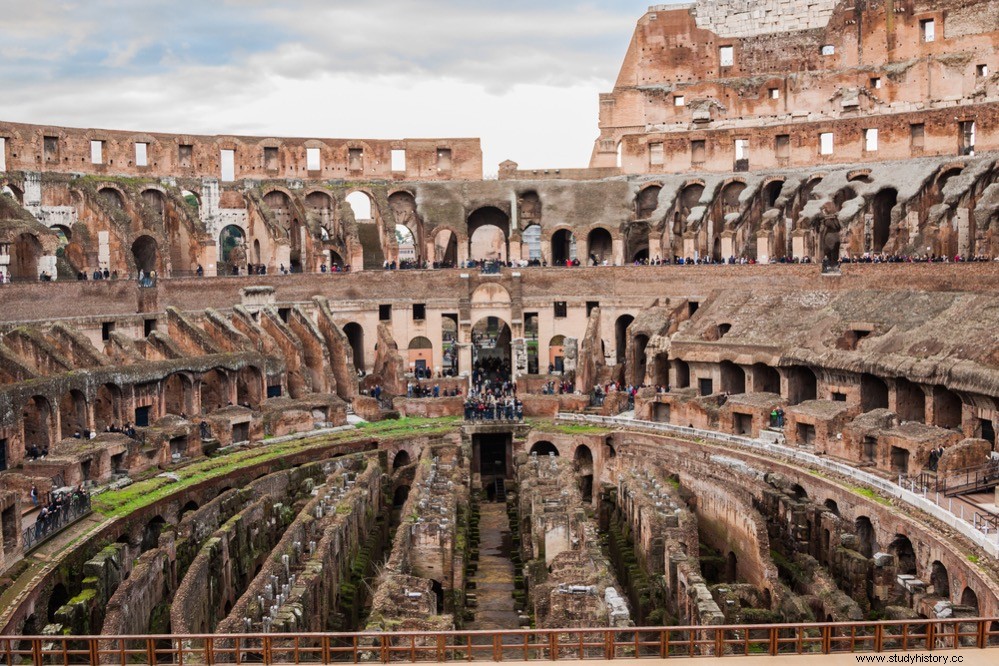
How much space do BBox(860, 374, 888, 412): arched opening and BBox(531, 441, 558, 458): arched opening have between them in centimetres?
1111

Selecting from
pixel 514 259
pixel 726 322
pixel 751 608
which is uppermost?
pixel 514 259

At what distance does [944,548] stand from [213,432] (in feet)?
77.8

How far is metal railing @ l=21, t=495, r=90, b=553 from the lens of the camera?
2544 cm

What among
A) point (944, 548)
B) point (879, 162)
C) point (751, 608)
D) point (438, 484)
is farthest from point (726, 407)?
point (879, 162)

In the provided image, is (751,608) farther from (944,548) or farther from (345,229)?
(345,229)

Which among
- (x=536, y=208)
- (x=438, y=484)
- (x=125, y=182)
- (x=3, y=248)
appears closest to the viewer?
(x=438, y=484)

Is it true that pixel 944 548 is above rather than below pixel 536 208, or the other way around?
below

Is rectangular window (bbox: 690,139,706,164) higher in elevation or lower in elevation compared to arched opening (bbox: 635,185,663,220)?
higher

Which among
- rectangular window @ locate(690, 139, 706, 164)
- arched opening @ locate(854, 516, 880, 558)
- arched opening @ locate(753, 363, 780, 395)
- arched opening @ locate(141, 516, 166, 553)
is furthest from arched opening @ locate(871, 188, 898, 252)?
arched opening @ locate(141, 516, 166, 553)

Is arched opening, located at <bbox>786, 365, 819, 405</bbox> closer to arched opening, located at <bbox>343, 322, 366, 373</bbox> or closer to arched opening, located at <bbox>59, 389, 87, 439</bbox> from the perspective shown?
arched opening, located at <bbox>343, 322, 366, 373</bbox>

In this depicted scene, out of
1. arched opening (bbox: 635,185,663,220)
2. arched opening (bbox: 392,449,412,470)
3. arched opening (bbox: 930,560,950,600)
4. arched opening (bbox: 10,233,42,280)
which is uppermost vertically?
arched opening (bbox: 635,185,663,220)

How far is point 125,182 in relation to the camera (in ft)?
165

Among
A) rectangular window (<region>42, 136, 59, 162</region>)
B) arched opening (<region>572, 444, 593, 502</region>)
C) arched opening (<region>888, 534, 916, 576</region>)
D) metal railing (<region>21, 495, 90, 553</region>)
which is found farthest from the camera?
rectangular window (<region>42, 136, 59, 162</region>)

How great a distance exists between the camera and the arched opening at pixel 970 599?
22094mm
